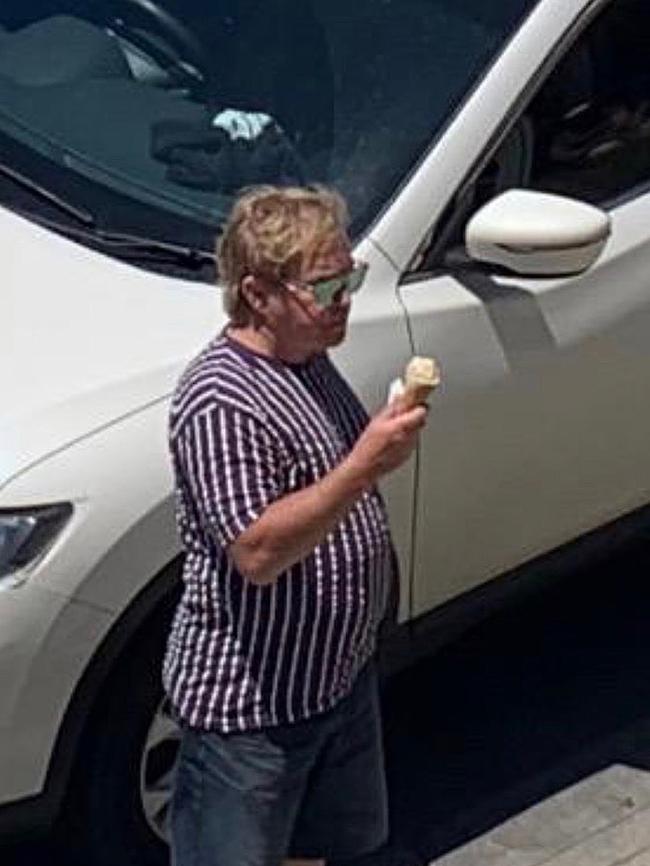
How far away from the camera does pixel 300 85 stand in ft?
16.6

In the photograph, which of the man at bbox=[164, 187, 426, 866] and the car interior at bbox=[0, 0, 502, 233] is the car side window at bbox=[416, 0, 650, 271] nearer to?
the car interior at bbox=[0, 0, 502, 233]

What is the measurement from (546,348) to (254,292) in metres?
1.41

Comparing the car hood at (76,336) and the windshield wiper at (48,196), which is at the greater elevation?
the windshield wiper at (48,196)

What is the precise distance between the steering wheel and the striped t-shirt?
1.53m

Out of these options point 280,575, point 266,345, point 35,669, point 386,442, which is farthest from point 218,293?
point 386,442

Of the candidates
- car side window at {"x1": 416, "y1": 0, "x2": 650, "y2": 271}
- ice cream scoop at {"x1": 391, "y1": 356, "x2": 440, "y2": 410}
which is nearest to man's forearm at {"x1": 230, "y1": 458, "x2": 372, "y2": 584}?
ice cream scoop at {"x1": 391, "y1": 356, "x2": 440, "y2": 410}

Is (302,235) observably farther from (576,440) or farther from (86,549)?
(576,440)

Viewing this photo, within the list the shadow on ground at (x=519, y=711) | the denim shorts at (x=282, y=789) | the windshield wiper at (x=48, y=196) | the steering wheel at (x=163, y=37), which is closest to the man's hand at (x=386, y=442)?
the denim shorts at (x=282, y=789)

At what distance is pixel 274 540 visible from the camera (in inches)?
141

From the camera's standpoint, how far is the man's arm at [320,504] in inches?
139

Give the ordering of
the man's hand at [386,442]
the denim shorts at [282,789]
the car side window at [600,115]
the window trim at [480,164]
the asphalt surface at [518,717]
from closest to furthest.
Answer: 1. the man's hand at [386,442]
2. the denim shorts at [282,789]
3. the window trim at [480,164]
4. the car side window at [600,115]
5. the asphalt surface at [518,717]

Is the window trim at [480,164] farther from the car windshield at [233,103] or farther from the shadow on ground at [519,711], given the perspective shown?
the shadow on ground at [519,711]

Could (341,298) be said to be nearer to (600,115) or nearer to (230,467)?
(230,467)

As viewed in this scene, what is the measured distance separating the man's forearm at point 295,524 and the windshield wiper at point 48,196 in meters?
1.41
